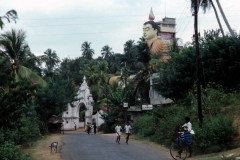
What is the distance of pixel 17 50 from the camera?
33188mm

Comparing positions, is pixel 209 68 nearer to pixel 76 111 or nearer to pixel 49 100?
pixel 49 100

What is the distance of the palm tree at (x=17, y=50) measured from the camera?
32.0 meters

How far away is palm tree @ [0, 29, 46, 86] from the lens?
32031 millimetres

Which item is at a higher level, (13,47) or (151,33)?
(151,33)

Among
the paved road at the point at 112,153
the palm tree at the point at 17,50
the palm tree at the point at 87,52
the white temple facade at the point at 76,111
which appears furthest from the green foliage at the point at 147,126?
the palm tree at the point at 87,52

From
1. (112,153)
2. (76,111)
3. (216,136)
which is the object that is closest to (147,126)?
(112,153)

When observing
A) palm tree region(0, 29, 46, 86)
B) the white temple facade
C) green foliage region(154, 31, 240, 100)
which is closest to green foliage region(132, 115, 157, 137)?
green foliage region(154, 31, 240, 100)

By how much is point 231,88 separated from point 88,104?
35.7 meters

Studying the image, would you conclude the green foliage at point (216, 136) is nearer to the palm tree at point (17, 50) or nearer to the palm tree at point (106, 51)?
the palm tree at point (17, 50)

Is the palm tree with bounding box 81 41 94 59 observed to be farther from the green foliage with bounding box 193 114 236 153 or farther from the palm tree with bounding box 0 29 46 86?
the green foliage with bounding box 193 114 236 153

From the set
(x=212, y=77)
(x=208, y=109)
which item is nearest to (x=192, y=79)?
(x=212, y=77)

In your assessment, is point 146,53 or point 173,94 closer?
point 173,94

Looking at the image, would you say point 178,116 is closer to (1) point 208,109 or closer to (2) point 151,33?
(1) point 208,109

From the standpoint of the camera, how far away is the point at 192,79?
29.6 meters
